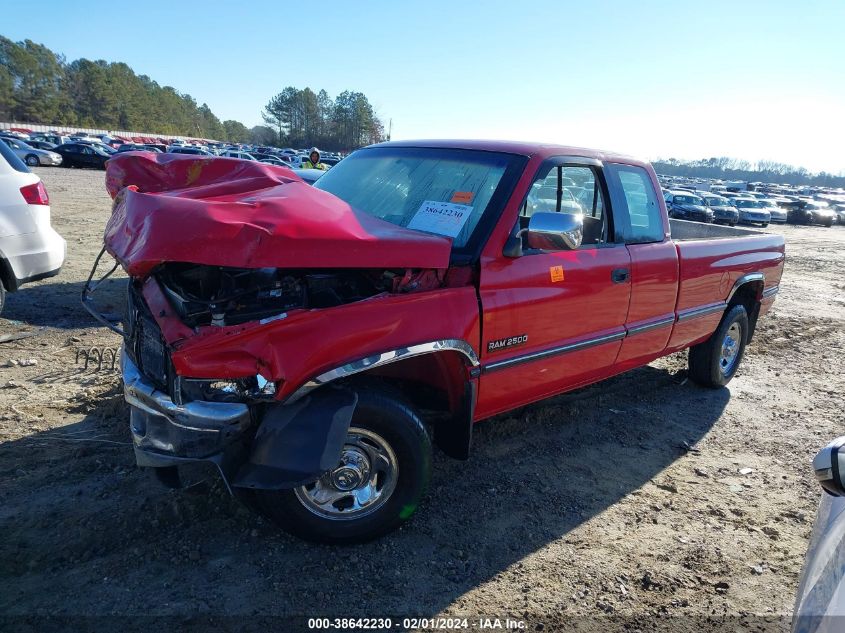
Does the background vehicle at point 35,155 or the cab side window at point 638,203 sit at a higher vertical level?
the cab side window at point 638,203

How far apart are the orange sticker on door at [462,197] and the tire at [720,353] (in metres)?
3.12

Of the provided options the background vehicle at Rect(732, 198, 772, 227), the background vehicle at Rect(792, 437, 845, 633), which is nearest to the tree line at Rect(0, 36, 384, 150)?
the background vehicle at Rect(732, 198, 772, 227)

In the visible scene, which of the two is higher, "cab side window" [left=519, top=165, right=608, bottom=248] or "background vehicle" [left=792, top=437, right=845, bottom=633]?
"cab side window" [left=519, top=165, right=608, bottom=248]

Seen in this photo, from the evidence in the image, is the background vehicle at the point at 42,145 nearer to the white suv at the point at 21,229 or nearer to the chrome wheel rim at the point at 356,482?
the white suv at the point at 21,229

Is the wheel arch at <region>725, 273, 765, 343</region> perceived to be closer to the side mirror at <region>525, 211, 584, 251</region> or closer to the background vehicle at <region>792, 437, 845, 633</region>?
the side mirror at <region>525, 211, 584, 251</region>

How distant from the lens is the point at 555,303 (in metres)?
3.41

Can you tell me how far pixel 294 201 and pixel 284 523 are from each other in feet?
4.91

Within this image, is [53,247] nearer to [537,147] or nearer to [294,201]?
[294,201]

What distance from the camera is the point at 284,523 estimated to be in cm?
269

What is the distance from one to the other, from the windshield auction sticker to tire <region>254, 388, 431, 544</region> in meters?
0.96

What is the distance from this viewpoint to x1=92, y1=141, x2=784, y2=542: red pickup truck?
7.94 ft

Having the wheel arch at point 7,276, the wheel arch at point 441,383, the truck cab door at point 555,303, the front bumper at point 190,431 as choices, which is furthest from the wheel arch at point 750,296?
the wheel arch at point 7,276

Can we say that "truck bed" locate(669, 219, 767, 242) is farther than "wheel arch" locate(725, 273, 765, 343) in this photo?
Yes

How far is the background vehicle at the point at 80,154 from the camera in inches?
1320
